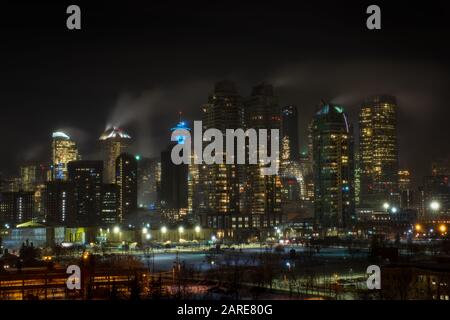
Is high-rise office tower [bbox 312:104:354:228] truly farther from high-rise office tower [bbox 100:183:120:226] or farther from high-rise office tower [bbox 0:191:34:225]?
high-rise office tower [bbox 0:191:34:225]

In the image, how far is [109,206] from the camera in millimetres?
112625

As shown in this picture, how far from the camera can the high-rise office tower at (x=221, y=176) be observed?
357 ft

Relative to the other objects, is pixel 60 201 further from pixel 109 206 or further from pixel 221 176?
pixel 221 176

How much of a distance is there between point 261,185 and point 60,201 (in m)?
36.6

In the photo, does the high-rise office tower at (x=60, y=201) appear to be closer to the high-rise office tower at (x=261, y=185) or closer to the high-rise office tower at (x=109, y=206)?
the high-rise office tower at (x=109, y=206)

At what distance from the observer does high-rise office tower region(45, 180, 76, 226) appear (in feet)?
361

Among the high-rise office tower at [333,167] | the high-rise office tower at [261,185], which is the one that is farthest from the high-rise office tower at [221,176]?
the high-rise office tower at [333,167]

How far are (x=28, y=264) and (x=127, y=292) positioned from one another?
1313 centimetres

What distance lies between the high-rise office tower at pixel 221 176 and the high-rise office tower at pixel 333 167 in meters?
15.4

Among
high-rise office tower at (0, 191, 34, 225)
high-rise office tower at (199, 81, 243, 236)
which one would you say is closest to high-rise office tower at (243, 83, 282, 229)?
high-rise office tower at (199, 81, 243, 236)

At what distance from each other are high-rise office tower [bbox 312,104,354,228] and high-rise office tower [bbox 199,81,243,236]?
50.6ft
